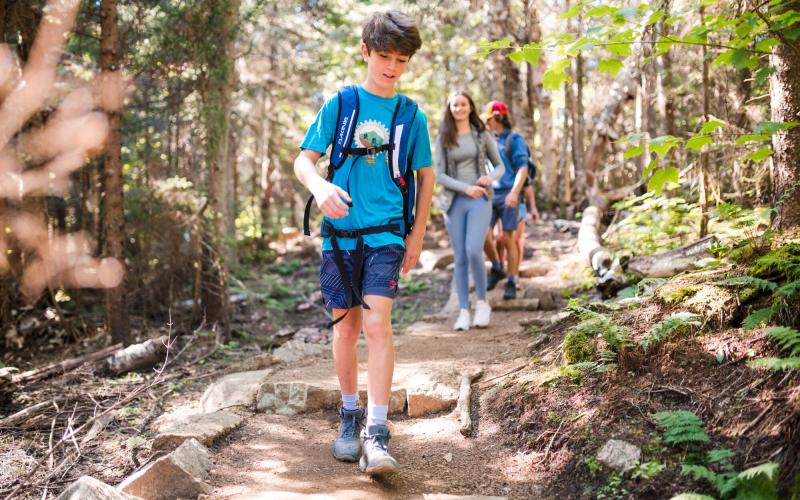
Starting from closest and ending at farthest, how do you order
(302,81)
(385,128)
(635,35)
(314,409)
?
(385,128)
(635,35)
(314,409)
(302,81)

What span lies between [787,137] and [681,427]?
2544 millimetres

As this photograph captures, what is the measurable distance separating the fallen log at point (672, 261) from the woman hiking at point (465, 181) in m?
1.63

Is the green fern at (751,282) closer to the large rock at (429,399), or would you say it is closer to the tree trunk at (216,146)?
the large rock at (429,399)

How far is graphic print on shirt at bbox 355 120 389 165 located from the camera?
3.41m

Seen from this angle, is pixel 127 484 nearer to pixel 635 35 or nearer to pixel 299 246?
pixel 635 35

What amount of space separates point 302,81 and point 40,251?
10924mm

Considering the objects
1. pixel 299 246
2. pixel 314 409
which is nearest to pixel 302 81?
pixel 299 246

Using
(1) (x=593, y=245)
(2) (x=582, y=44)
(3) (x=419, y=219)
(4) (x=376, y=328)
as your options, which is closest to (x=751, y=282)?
(2) (x=582, y=44)

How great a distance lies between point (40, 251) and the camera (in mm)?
8258

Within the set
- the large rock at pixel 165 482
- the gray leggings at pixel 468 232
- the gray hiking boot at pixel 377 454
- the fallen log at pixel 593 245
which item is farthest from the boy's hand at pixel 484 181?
the large rock at pixel 165 482

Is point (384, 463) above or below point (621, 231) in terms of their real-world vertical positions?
below

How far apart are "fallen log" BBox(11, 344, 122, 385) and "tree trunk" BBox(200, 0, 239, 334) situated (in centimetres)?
190

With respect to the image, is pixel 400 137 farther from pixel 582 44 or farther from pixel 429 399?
pixel 429 399

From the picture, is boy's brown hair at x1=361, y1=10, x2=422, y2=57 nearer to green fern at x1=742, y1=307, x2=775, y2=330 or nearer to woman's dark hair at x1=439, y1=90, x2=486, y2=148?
green fern at x1=742, y1=307, x2=775, y2=330
